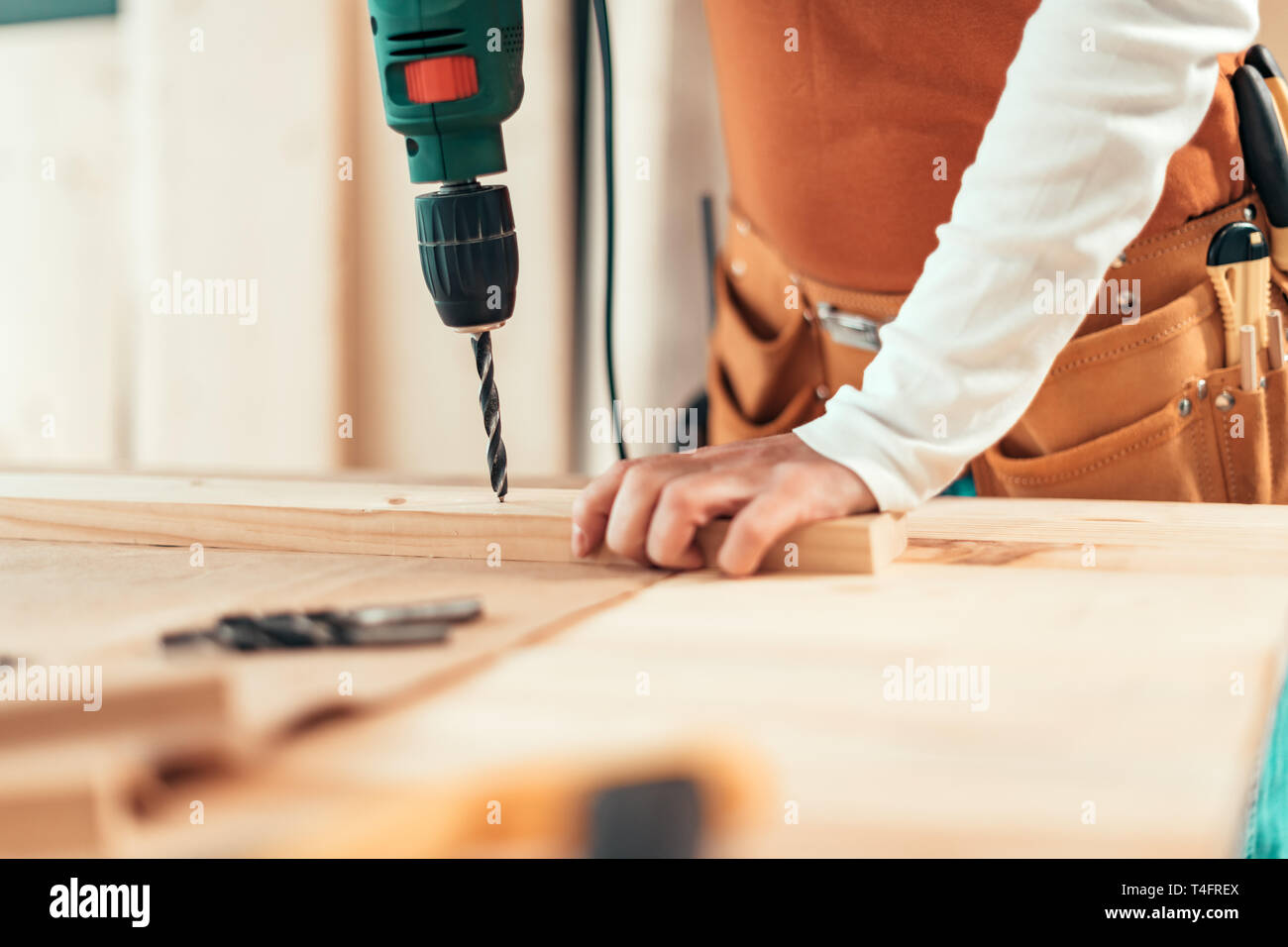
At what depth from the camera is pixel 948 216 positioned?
102cm

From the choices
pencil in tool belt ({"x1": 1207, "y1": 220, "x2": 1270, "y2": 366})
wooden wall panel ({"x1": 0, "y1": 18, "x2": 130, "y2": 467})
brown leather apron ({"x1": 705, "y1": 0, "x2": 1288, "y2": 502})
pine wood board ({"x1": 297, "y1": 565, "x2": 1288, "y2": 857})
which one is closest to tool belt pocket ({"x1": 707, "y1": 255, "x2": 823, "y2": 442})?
brown leather apron ({"x1": 705, "y1": 0, "x2": 1288, "y2": 502})

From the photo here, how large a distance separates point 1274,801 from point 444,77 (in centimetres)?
60

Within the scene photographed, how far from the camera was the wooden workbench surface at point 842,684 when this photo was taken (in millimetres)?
302

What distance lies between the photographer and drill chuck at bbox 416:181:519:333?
72 centimetres

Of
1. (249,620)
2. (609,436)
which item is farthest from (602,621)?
(609,436)

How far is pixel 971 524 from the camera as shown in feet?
2.51

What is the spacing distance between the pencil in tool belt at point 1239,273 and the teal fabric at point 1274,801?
1.90 ft

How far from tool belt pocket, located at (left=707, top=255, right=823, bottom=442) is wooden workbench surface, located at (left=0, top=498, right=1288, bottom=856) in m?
0.52

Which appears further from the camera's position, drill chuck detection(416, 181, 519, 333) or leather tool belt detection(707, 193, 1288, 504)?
leather tool belt detection(707, 193, 1288, 504)

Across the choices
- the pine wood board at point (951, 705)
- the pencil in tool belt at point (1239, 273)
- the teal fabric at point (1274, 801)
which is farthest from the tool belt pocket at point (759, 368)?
the teal fabric at point (1274, 801)

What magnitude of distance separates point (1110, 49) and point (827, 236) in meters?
0.46

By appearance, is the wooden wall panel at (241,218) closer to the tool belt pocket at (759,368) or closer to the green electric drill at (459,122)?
the tool belt pocket at (759,368)

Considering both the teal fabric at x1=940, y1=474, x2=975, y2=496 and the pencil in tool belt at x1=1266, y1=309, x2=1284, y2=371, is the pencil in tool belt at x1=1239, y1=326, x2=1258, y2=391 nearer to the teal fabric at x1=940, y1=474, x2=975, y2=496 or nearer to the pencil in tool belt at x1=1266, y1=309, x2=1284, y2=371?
the pencil in tool belt at x1=1266, y1=309, x2=1284, y2=371

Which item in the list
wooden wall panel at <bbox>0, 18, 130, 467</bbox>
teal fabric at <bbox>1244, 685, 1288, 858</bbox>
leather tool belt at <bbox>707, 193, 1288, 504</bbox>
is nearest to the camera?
teal fabric at <bbox>1244, 685, 1288, 858</bbox>
